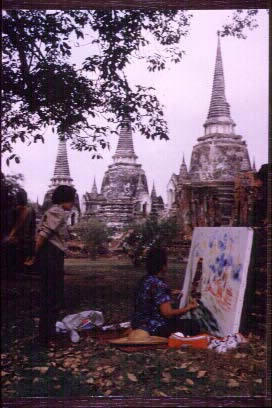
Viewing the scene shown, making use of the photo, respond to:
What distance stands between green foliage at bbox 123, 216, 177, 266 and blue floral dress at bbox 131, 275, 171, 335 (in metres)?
0.25

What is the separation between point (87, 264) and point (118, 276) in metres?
0.28

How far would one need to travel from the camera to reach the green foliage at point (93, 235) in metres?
4.15

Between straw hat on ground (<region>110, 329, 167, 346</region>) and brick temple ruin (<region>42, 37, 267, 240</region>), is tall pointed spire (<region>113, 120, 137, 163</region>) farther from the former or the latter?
straw hat on ground (<region>110, 329, 167, 346</region>)

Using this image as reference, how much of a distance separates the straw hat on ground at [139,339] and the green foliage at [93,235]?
0.74m

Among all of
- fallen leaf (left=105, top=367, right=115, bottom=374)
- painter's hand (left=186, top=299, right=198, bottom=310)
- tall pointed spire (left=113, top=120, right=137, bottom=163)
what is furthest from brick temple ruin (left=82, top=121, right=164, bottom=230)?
fallen leaf (left=105, top=367, right=115, bottom=374)

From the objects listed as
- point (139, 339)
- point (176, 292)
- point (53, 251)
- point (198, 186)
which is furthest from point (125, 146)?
point (139, 339)

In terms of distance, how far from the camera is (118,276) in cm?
409

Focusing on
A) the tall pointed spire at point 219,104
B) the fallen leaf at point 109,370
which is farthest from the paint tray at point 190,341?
the tall pointed spire at point 219,104

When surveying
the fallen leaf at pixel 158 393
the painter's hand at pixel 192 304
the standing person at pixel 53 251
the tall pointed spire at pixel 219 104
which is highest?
the tall pointed spire at pixel 219 104

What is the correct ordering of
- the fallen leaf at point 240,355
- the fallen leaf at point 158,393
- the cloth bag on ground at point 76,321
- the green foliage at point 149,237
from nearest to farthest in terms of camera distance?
the fallen leaf at point 158,393 < the fallen leaf at point 240,355 < the cloth bag on ground at point 76,321 < the green foliage at point 149,237

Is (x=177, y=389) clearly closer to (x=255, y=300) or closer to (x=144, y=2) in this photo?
(x=255, y=300)

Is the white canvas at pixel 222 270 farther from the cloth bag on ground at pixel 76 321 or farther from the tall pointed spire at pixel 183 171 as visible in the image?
the cloth bag on ground at pixel 76 321

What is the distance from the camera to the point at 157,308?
396 centimetres

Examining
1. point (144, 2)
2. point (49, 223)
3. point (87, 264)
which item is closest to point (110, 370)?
point (87, 264)
